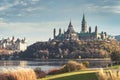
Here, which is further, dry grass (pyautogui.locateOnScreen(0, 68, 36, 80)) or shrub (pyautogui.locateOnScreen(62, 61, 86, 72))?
shrub (pyautogui.locateOnScreen(62, 61, 86, 72))

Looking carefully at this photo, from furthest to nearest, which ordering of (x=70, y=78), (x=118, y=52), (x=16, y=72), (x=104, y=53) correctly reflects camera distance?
(x=104, y=53) → (x=118, y=52) → (x=70, y=78) → (x=16, y=72)

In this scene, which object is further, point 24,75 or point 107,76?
point 24,75

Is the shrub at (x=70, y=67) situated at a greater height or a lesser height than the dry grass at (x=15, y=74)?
lesser

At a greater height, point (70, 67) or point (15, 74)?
point (15, 74)

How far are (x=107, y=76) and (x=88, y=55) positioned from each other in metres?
183

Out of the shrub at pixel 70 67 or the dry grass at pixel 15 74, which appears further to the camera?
the shrub at pixel 70 67

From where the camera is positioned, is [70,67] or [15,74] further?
[70,67]

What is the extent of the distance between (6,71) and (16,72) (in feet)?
3.01

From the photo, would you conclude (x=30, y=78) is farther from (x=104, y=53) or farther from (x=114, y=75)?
(x=104, y=53)

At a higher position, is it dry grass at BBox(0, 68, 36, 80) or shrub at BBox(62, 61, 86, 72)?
dry grass at BBox(0, 68, 36, 80)

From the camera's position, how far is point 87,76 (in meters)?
24.2

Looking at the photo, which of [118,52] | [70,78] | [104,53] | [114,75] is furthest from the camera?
[104,53]

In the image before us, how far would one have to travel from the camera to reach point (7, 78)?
773 inches

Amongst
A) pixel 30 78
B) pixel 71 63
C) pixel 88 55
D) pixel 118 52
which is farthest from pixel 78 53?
pixel 30 78
